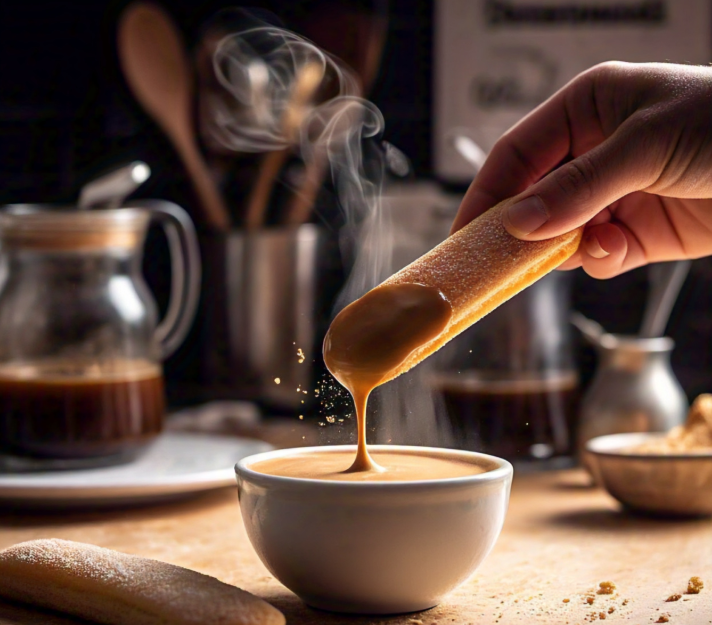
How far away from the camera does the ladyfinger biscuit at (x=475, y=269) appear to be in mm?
932

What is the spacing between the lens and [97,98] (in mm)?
2270

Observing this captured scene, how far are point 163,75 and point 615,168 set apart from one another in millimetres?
1415

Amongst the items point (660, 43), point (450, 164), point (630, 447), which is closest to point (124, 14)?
point (450, 164)

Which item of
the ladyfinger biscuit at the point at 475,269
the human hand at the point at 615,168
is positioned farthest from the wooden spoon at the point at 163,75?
the ladyfinger biscuit at the point at 475,269

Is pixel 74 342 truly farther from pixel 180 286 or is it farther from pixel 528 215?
pixel 528 215

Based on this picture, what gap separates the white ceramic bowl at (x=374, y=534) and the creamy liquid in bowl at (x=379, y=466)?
4 cm

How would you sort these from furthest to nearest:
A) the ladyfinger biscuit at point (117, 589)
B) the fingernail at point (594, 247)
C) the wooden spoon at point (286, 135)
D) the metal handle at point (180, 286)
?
the wooden spoon at point (286, 135), the metal handle at point (180, 286), the fingernail at point (594, 247), the ladyfinger biscuit at point (117, 589)

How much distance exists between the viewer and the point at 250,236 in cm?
203

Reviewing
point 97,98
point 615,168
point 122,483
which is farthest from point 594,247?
point 97,98

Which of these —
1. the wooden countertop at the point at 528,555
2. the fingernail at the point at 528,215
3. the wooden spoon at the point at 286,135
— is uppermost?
the wooden spoon at the point at 286,135

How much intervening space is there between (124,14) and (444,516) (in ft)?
5.70

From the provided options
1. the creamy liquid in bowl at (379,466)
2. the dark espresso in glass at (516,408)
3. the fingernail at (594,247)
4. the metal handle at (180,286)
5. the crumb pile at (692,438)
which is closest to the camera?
the creamy liquid in bowl at (379,466)

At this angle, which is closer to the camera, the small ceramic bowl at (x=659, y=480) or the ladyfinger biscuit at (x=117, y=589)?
the ladyfinger biscuit at (x=117, y=589)

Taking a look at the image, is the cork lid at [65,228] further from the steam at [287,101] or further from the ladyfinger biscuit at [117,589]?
the ladyfinger biscuit at [117,589]
